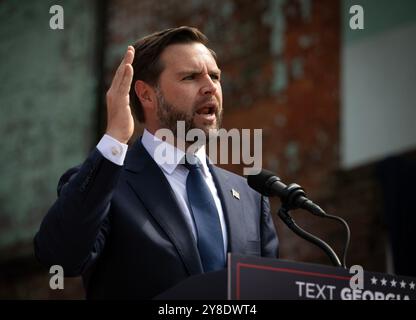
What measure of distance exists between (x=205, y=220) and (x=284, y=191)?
280mm

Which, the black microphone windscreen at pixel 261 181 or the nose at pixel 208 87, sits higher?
the nose at pixel 208 87

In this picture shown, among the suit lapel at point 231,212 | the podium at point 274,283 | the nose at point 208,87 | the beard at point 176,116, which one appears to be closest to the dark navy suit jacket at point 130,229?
the suit lapel at point 231,212

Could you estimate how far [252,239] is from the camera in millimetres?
2428

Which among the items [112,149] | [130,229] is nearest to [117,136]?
[112,149]

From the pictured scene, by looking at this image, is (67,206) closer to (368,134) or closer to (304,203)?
(304,203)

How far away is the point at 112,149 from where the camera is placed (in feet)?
6.73

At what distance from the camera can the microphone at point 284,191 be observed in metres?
2.14

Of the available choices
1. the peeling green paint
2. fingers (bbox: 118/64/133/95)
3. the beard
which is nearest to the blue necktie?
the beard

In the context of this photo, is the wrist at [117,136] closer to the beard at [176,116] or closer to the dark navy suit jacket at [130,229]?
the dark navy suit jacket at [130,229]

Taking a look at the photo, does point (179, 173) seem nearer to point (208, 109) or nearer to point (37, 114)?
point (208, 109)

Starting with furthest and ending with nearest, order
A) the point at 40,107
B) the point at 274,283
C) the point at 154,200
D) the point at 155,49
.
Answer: the point at 40,107 → the point at 155,49 → the point at 154,200 → the point at 274,283

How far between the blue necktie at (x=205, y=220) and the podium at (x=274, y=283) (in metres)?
0.49

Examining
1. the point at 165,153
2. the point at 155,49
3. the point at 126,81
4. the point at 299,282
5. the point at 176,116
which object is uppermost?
the point at 155,49
